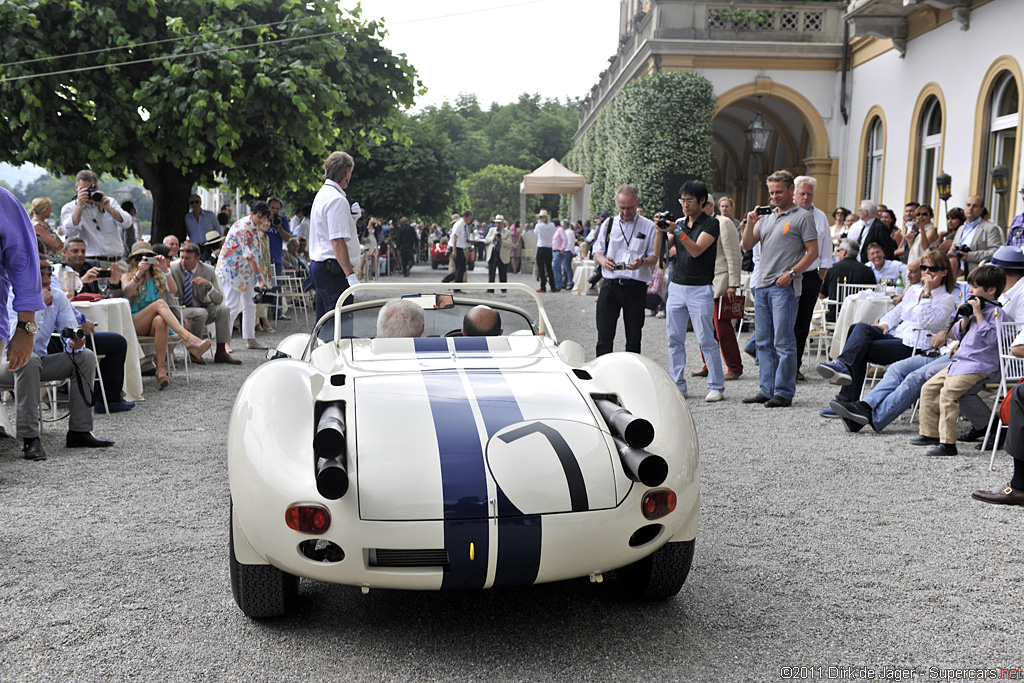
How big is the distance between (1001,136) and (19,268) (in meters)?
15.2

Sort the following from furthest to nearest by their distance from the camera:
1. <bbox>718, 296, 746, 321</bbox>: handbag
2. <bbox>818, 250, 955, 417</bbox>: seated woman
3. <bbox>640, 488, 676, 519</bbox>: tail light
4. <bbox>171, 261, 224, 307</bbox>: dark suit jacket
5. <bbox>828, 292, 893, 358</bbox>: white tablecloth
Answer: <bbox>171, 261, 224, 307</bbox>: dark suit jacket < <bbox>718, 296, 746, 321</bbox>: handbag < <bbox>828, 292, 893, 358</bbox>: white tablecloth < <bbox>818, 250, 955, 417</bbox>: seated woman < <bbox>640, 488, 676, 519</bbox>: tail light

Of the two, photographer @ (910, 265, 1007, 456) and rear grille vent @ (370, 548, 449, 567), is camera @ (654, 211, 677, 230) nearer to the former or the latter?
photographer @ (910, 265, 1007, 456)

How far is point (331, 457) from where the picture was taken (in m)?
3.05

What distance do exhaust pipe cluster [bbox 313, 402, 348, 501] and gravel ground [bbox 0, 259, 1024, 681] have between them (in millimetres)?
617

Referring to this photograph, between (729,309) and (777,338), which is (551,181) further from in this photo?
(777,338)

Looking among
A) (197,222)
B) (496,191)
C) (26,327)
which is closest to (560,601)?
(26,327)

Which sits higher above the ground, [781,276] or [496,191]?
[496,191]

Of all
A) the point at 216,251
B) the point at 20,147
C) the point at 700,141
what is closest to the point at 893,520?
the point at 216,251

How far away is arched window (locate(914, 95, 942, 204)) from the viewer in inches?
685

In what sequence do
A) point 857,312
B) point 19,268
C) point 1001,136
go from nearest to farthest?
point 19,268, point 857,312, point 1001,136

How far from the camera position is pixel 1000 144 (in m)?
14.9

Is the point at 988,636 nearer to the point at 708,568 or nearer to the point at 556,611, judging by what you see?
the point at 708,568

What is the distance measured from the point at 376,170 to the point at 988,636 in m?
39.0

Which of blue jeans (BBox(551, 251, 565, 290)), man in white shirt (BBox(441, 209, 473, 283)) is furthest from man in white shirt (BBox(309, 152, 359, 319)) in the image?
blue jeans (BBox(551, 251, 565, 290))
